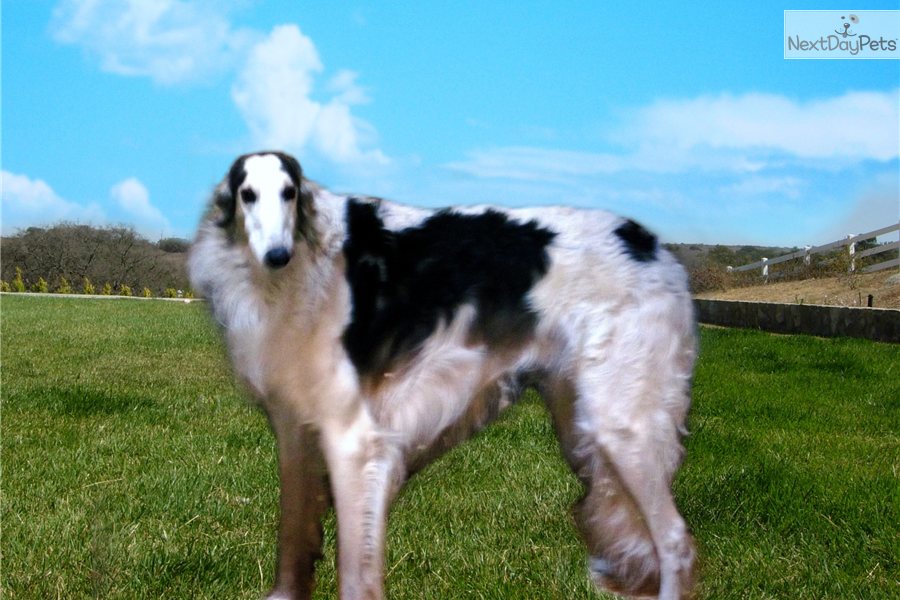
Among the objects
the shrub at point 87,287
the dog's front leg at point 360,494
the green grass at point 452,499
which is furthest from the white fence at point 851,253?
the dog's front leg at point 360,494

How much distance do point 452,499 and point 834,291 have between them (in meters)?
13.4

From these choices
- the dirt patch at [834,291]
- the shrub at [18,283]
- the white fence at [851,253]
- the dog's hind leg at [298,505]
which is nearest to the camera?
the dog's hind leg at [298,505]

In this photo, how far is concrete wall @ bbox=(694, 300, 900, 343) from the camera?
11430 mm

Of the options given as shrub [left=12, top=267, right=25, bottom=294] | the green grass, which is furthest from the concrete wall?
shrub [left=12, top=267, right=25, bottom=294]

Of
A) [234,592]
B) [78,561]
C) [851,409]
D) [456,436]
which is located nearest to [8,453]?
[78,561]

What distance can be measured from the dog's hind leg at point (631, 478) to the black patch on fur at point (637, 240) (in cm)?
38

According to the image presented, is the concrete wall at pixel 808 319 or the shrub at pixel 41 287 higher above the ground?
the shrub at pixel 41 287

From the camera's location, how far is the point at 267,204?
2.19 meters

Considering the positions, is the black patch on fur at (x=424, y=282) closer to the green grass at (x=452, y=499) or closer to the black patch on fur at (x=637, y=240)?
the black patch on fur at (x=637, y=240)

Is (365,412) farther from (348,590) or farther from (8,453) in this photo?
(8,453)

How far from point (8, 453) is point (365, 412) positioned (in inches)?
173

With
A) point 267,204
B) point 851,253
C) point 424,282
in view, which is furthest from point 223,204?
point 851,253

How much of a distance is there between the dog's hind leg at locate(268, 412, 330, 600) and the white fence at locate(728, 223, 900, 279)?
54.9 ft

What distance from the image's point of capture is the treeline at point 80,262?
78.8ft
